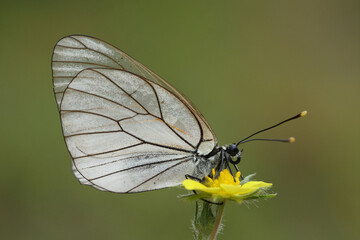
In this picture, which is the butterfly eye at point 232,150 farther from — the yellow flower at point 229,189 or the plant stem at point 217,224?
the plant stem at point 217,224

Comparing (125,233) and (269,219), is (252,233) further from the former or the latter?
(125,233)

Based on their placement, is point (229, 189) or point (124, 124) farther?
point (124, 124)

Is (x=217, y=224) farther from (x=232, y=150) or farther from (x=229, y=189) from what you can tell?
(x=232, y=150)

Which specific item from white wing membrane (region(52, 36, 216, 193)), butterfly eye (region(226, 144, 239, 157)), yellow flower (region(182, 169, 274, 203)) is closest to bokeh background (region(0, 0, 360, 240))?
white wing membrane (region(52, 36, 216, 193))

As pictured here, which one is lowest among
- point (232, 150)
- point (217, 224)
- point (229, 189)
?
point (217, 224)

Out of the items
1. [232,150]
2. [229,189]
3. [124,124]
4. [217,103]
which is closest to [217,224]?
[229,189]

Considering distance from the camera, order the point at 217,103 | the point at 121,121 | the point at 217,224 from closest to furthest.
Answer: the point at 217,224, the point at 121,121, the point at 217,103

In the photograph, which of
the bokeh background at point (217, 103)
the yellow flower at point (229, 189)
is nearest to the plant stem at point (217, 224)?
the yellow flower at point (229, 189)
